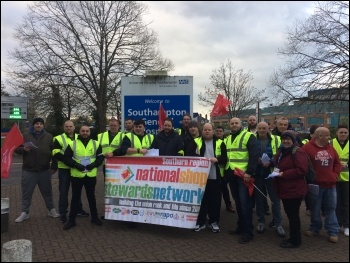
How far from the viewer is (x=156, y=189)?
6086 millimetres

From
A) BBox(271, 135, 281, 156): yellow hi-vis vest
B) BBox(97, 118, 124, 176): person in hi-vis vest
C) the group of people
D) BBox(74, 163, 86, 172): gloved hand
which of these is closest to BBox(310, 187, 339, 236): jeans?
the group of people

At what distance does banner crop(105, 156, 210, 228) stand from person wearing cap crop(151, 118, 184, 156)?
0.32 m

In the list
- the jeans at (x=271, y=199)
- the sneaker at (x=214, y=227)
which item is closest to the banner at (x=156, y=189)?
the sneaker at (x=214, y=227)

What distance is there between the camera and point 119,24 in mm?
25578

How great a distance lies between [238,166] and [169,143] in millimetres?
1324

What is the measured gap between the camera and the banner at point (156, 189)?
5.83m

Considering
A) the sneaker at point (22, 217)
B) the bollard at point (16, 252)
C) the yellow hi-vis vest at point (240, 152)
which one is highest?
the yellow hi-vis vest at point (240, 152)

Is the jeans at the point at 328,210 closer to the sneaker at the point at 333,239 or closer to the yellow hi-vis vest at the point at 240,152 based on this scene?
the sneaker at the point at 333,239

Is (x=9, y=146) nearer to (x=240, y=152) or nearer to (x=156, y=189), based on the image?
(x=156, y=189)

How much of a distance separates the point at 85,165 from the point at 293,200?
3527 millimetres

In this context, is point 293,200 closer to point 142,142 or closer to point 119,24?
A: point 142,142

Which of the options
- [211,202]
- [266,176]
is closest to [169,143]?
[211,202]

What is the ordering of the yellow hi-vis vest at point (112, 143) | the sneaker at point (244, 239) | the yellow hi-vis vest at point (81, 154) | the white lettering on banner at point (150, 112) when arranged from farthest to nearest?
the white lettering on banner at point (150, 112) < the yellow hi-vis vest at point (112, 143) < the yellow hi-vis vest at point (81, 154) < the sneaker at point (244, 239)

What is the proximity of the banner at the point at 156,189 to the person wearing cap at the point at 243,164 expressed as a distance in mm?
454
